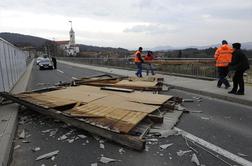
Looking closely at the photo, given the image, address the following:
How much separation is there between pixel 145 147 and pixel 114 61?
90.1 ft

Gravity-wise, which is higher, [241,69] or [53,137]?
[241,69]

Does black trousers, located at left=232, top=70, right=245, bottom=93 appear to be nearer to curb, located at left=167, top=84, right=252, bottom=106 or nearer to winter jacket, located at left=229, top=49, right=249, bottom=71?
winter jacket, located at left=229, top=49, right=249, bottom=71

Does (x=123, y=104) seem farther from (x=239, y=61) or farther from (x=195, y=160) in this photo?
(x=239, y=61)

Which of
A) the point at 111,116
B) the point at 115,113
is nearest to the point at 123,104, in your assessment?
the point at 115,113

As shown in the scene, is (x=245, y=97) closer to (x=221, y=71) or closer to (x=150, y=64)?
(x=221, y=71)

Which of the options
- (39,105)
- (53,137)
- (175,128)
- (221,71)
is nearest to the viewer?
(53,137)

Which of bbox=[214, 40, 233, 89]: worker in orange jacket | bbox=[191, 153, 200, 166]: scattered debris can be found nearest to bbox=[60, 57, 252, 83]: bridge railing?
bbox=[214, 40, 233, 89]: worker in orange jacket

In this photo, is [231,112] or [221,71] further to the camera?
[221,71]

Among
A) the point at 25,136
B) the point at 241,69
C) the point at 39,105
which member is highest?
the point at 241,69

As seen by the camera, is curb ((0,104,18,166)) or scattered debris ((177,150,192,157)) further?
scattered debris ((177,150,192,157))

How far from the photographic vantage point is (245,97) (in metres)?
10.1

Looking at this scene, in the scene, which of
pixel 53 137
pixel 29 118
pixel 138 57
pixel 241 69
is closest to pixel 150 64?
pixel 138 57

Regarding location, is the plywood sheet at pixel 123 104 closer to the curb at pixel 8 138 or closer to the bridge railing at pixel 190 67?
the curb at pixel 8 138

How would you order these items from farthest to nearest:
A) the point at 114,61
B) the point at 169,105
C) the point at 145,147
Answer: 1. the point at 114,61
2. the point at 169,105
3. the point at 145,147
